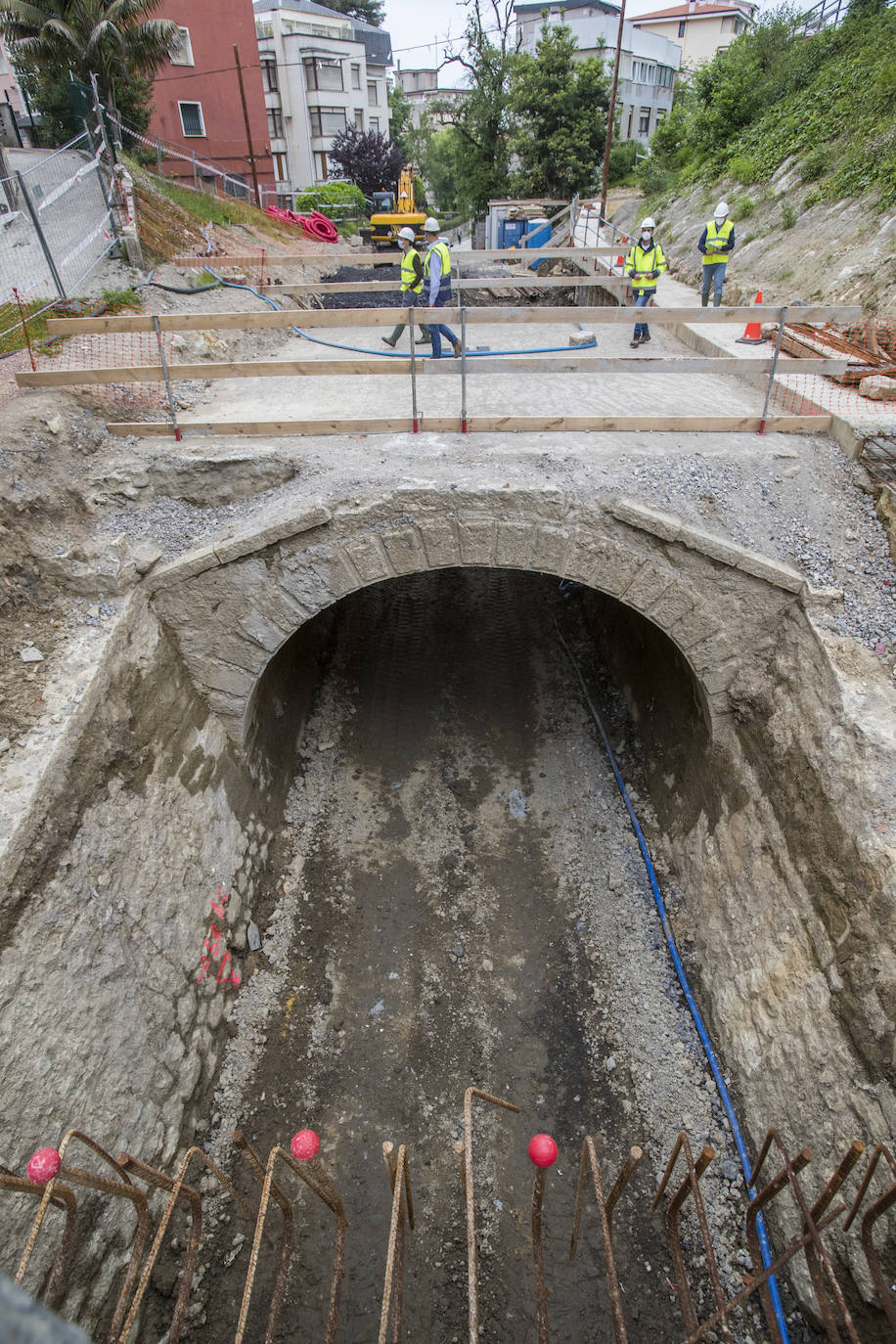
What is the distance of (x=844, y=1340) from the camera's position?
4.48 m

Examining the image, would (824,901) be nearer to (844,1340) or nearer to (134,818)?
(844,1340)

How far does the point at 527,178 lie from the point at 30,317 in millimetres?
26078

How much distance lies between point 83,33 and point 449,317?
46.1 feet

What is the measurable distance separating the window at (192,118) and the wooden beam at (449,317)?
26.0 m

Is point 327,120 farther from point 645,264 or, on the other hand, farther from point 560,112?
point 645,264

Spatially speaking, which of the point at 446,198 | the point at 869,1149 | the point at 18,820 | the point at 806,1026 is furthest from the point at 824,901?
the point at 446,198

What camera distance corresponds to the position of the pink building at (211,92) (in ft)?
83.9

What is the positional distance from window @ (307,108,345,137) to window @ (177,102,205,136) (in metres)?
13.7

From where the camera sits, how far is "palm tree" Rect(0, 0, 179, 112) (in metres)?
14.2

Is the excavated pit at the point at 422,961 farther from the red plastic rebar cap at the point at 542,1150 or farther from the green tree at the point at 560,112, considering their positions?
the green tree at the point at 560,112

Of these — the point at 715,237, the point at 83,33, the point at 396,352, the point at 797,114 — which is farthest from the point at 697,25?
the point at 396,352

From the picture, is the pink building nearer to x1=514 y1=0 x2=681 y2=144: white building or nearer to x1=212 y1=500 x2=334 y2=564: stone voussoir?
x1=514 y1=0 x2=681 y2=144: white building

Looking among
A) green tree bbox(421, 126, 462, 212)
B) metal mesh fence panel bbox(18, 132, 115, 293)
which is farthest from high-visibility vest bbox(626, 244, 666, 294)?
green tree bbox(421, 126, 462, 212)

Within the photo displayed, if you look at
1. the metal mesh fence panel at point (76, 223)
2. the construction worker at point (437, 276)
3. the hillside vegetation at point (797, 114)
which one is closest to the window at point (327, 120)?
the hillside vegetation at point (797, 114)
